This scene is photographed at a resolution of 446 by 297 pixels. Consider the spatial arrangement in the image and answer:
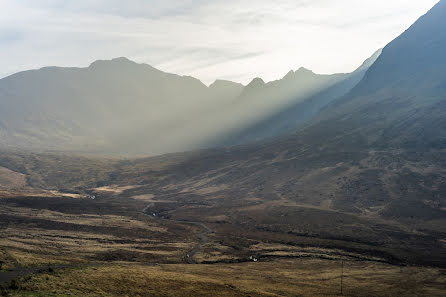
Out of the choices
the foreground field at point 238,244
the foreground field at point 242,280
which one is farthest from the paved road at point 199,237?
the foreground field at point 242,280

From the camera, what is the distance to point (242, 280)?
243 ft

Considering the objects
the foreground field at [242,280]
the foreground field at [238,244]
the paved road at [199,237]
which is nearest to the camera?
the foreground field at [242,280]

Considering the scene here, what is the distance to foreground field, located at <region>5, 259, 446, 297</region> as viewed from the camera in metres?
52.1

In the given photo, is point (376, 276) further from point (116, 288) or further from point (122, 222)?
point (122, 222)

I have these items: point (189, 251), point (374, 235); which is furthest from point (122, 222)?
point (374, 235)

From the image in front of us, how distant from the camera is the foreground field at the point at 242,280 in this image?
52.1m

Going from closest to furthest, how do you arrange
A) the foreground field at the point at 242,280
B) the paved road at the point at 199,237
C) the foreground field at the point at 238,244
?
the foreground field at the point at 242,280 < the foreground field at the point at 238,244 < the paved road at the point at 199,237

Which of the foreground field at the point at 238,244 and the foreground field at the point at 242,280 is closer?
the foreground field at the point at 242,280

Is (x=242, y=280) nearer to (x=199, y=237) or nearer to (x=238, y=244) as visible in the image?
(x=238, y=244)

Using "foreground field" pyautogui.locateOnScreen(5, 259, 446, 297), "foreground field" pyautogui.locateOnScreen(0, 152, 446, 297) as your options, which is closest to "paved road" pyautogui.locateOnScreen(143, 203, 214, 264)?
"foreground field" pyautogui.locateOnScreen(0, 152, 446, 297)

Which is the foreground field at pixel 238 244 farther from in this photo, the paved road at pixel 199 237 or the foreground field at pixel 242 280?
the paved road at pixel 199 237

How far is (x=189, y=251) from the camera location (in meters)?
106

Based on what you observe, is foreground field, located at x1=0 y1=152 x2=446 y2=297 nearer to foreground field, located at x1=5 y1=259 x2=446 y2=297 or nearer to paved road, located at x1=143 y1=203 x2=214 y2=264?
foreground field, located at x1=5 y1=259 x2=446 y2=297

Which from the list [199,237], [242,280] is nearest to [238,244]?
[199,237]
